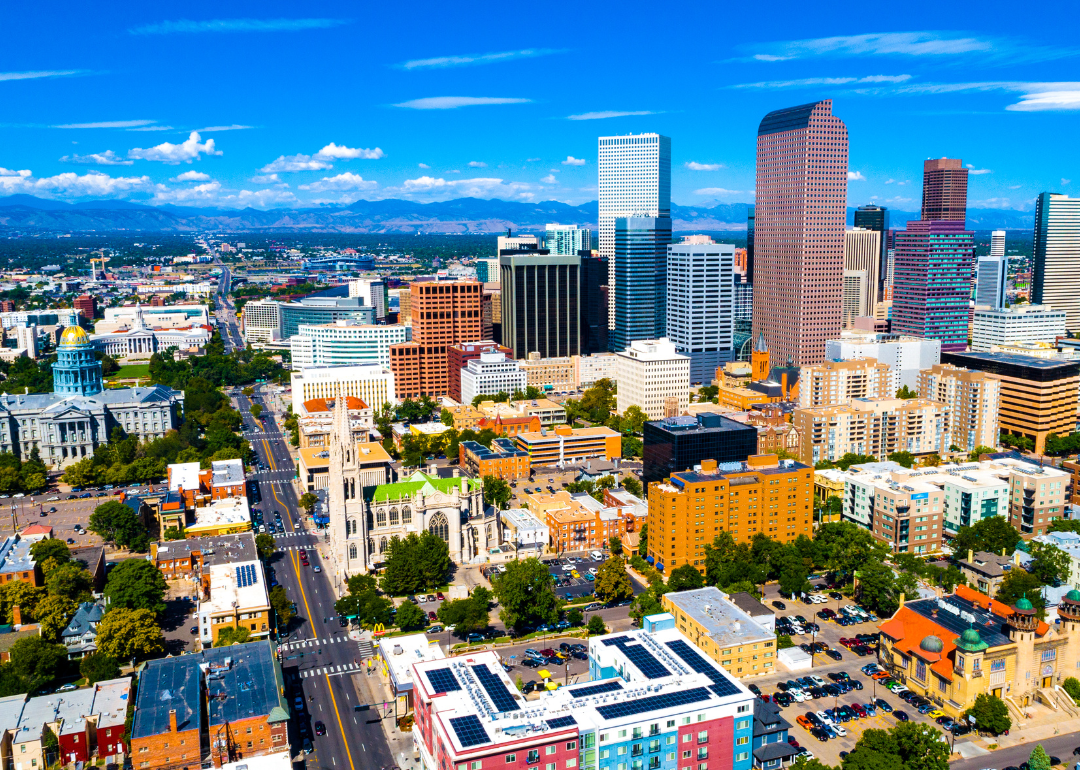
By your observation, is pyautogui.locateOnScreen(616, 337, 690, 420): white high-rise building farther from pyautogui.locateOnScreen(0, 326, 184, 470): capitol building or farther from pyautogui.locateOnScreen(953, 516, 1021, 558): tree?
pyautogui.locateOnScreen(0, 326, 184, 470): capitol building

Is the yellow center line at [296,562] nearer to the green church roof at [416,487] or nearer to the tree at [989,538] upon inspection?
the green church roof at [416,487]

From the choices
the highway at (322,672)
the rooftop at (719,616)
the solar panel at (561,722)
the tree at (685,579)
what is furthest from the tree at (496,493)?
the solar panel at (561,722)

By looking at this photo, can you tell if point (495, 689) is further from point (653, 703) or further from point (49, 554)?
→ point (49, 554)

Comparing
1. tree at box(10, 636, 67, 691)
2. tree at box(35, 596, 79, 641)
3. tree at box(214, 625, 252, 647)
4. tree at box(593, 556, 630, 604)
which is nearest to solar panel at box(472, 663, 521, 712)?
tree at box(214, 625, 252, 647)

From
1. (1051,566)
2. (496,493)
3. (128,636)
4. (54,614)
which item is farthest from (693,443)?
(54,614)

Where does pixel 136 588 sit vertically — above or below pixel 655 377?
below

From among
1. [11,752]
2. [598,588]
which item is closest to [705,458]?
[598,588]
